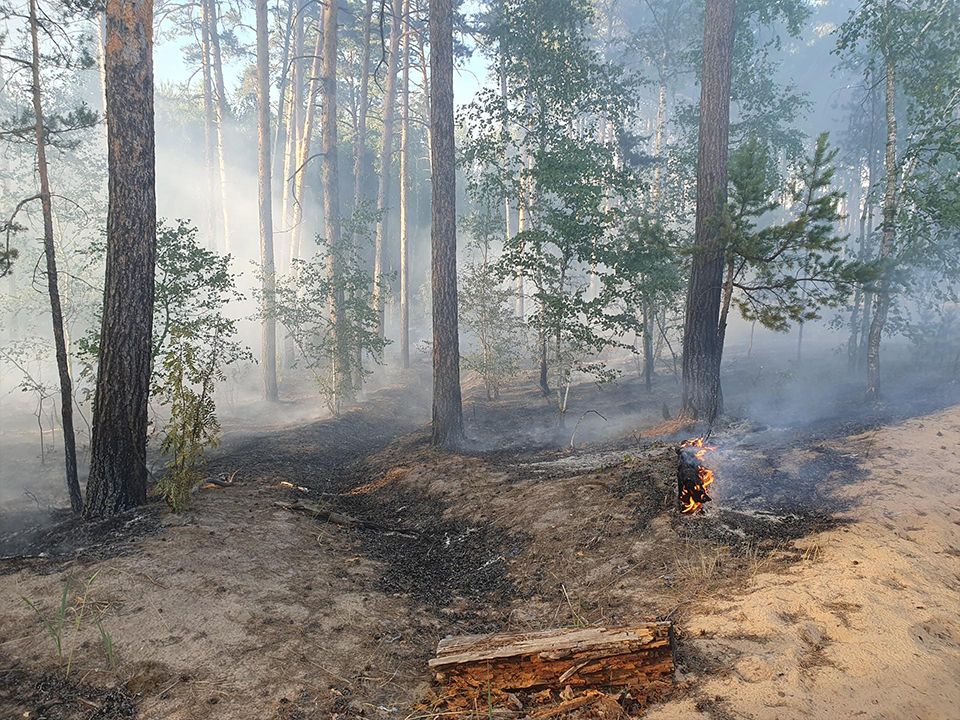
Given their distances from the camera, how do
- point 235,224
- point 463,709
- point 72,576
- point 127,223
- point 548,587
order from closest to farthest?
point 463,709
point 72,576
point 548,587
point 127,223
point 235,224

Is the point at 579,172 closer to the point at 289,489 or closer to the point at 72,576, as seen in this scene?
the point at 289,489

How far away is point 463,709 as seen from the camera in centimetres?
350

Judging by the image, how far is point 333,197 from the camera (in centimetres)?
1880

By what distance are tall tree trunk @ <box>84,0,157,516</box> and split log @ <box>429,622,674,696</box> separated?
5.33 meters

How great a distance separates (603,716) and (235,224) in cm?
4841

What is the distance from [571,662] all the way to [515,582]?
2.22 meters

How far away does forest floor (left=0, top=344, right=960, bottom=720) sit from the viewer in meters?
3.49

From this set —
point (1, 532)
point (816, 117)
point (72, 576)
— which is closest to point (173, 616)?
point (72, 576)

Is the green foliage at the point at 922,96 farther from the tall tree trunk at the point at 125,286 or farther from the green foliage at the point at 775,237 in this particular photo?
the tall tree trunk at the point at 125,286

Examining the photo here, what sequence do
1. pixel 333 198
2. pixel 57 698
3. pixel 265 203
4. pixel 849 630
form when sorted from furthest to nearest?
pixel 265 203 < pixel 333 198 < pixel 849 630 < pixel 57 698

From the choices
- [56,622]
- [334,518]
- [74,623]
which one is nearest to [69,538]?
[56,622]

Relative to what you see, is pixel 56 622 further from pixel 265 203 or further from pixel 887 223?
pixel 265 203

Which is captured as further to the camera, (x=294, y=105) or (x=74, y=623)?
(x=294, y=105)

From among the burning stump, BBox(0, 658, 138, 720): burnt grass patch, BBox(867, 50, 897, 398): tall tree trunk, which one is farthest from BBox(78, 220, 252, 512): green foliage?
BBox(867, 50, 897, 398): tall tree trunk
